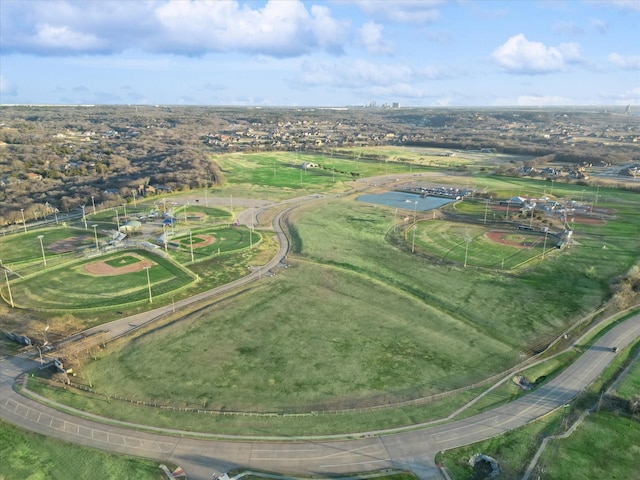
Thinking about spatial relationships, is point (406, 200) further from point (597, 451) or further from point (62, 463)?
point (62, 463)

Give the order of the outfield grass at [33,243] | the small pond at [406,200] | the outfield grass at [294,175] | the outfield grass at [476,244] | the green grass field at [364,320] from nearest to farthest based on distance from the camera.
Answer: the green grass field at [364,320]
the outfield grass at [33,243]
the outfield grass at [476,244]
the small pond at [406,200]
the outfield grass at [294,175]

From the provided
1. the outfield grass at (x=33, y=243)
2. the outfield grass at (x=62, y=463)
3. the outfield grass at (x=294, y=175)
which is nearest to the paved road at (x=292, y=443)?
the outfield grass at (x=62, y=463)

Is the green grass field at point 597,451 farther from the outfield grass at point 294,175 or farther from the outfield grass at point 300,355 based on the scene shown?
the outfield grass at point 294,175

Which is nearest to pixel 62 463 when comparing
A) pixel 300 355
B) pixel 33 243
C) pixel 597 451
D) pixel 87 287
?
pixel 300 355

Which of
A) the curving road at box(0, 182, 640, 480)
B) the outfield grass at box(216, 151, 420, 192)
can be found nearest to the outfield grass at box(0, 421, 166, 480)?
the curving road at box(0, 182, 640, 480)

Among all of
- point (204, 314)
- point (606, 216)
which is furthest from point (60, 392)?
point (606, 216)

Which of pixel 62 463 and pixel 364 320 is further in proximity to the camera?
pixel 364 320

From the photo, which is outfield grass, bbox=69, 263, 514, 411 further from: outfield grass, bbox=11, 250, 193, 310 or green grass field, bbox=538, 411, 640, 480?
outfield grass, bbox=11, 250, 193, 310
